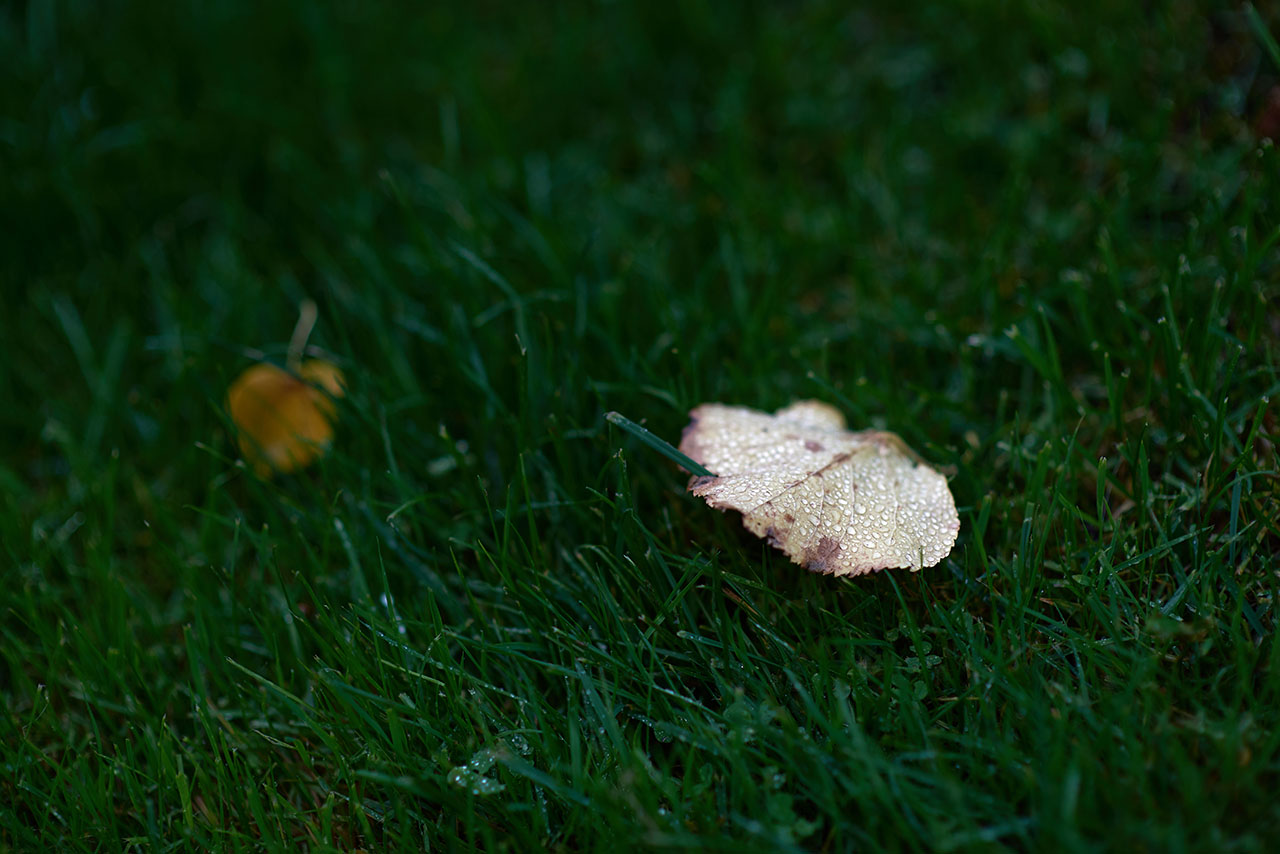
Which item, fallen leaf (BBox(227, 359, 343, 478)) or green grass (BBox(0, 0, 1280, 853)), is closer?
green grass (BBox(0, 0, 1280, 853))

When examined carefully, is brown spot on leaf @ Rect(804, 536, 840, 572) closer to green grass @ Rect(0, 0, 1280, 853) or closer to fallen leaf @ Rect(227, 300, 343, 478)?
green grass @ Rect(0, 0, 1280, 853)

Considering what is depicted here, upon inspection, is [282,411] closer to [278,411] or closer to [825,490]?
[278,411]

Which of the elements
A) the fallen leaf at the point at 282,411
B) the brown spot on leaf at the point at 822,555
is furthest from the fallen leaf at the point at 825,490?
the fallen leaf at the point at 282,411

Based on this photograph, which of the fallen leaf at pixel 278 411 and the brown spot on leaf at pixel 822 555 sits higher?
the fallen leaf at pixel 278 411

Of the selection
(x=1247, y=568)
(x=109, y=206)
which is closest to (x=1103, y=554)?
(x=1247, y=568)

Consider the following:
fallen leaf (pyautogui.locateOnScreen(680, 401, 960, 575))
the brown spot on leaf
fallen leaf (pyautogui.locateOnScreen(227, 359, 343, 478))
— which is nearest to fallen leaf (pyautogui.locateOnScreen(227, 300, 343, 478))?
fallen leaf (pyautogui.locateOnScreen(227, 359, 343, 478))

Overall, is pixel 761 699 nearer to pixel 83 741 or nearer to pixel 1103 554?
pixel 1103 554

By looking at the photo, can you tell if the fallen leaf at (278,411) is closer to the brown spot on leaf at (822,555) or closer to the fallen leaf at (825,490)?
the fallen leaf at (825,490)

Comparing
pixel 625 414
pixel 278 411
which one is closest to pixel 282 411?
pixel 278 411
